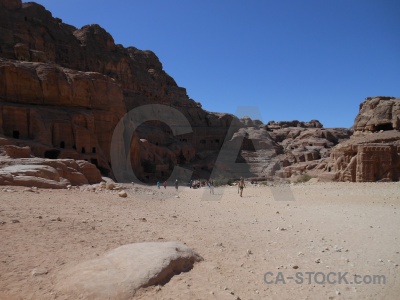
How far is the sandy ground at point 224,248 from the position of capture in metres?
4.86

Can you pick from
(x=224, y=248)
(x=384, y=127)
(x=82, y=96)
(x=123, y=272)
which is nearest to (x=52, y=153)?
(x=82, y=96)

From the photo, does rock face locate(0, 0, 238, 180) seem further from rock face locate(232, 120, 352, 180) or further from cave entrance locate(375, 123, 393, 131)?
cave entrance locate(375, 123, 393, 131)

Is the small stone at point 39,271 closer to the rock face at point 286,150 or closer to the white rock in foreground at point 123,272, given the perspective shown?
the white rock in foreground at point 123,272

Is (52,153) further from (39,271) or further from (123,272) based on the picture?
(123,272)

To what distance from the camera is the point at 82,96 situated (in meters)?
31.3

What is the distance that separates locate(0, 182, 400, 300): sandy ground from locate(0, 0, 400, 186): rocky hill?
10.5 metres

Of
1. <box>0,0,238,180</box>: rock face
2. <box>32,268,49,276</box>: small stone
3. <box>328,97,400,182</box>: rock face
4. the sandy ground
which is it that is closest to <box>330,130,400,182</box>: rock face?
<box>328,97,400,182</box>: rock face

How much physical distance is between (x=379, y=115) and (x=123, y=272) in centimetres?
3049

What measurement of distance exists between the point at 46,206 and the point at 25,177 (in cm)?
528

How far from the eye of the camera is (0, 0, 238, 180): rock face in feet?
87.6

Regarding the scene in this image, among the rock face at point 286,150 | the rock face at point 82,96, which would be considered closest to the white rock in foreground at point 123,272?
the rock face at point 82,96

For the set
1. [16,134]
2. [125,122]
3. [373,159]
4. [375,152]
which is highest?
[125,122]

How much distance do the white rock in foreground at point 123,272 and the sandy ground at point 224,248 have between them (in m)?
0.15

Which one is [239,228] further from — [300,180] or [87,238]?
[300,180]
